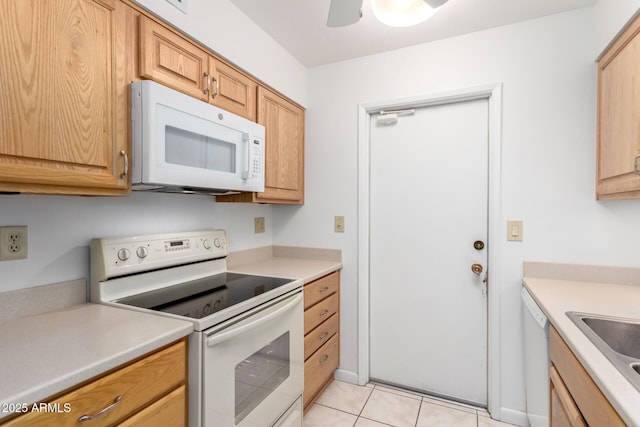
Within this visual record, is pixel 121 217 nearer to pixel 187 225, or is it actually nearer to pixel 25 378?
pixel 187 225

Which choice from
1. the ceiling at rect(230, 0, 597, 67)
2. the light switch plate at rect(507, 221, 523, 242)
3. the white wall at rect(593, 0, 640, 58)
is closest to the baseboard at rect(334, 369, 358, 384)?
the light switch plate at rect(507, 221, 523, 242)

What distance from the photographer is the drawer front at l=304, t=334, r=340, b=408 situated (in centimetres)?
185

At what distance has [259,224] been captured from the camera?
2.37 metres

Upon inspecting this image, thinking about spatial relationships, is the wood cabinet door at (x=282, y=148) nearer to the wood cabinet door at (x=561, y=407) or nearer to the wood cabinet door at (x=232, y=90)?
the wood cabinet door at (x=232, y=90)

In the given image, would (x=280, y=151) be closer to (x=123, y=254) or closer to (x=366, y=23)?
(x=366, y=23)

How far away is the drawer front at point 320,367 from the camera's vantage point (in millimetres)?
1853

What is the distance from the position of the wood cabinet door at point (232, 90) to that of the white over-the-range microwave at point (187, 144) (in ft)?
0.45

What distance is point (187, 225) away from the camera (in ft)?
5.83

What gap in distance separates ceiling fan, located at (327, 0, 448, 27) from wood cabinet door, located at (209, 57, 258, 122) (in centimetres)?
62

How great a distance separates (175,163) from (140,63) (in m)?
0.41

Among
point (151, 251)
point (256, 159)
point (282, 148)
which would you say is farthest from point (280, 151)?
point (151, 251)

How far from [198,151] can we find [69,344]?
2.74ft

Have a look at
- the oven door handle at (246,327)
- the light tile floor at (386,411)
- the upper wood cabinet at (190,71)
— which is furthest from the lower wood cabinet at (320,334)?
the upper wood cabinet at (190,71)

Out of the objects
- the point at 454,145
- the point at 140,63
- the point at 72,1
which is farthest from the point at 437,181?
the point at 72,1
